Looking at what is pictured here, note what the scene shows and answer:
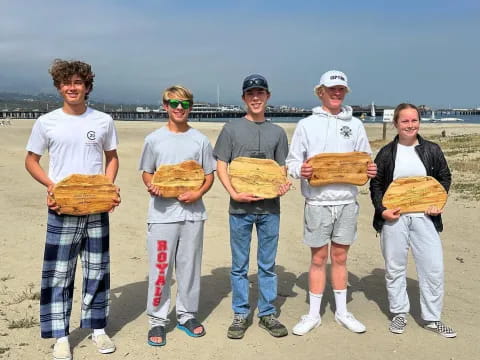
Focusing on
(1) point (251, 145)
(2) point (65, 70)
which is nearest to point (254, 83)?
(1) point (251, 145)

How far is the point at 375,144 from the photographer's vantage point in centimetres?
2747

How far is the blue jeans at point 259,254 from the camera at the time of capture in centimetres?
478

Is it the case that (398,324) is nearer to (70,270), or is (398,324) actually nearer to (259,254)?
(259,254)

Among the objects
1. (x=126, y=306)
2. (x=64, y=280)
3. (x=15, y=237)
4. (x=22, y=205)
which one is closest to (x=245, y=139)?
(x=64, y=280)

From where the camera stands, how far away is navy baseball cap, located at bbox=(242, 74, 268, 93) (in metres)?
4.59

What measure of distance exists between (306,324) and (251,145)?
190cm

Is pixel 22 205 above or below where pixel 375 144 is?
below

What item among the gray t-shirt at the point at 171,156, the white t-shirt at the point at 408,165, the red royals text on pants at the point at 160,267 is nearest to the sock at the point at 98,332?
the red royals text on pants at the point at 160,267

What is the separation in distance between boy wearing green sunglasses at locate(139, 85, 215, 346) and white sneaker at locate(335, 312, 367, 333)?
56.7 inches

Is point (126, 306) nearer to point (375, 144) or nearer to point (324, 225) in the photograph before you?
point (324, 225)

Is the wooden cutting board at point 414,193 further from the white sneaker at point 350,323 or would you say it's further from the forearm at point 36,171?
the forearm at point 36,171

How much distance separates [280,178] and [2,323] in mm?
3215

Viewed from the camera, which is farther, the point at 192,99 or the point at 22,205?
the point at 22,205

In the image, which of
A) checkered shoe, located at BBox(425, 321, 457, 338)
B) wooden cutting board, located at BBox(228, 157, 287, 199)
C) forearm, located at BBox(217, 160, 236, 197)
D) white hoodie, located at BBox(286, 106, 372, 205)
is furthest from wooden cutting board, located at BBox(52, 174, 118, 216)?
checkered shoe, located at BBox(425, 321, 457, 338)
